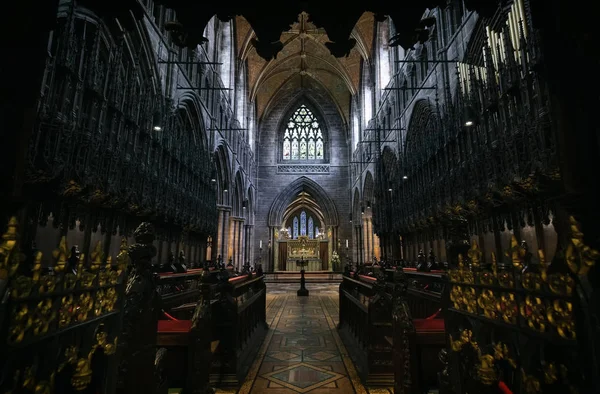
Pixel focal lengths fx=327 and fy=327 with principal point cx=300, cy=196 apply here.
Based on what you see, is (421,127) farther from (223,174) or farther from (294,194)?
(294,194)

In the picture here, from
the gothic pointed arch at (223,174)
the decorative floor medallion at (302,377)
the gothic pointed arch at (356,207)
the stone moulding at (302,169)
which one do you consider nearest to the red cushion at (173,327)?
the decorative floor medallion at (302,377)

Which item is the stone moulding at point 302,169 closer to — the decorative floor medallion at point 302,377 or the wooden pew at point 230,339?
the wooden pew at point 230,339

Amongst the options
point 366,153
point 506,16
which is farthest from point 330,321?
point 366,153

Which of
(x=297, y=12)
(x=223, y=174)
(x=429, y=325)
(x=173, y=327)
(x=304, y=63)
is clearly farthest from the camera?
(x=304, y=63)

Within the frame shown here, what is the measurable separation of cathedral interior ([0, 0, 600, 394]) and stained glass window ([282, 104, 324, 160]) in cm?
1136

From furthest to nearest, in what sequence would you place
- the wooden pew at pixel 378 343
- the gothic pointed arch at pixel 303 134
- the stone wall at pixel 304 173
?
the gothic pointed arch at pixel 303 134
the stone wall at pixel 304 173
the wooden pew at pixel 378 343

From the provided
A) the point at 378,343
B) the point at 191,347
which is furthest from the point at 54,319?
the point at 378,343

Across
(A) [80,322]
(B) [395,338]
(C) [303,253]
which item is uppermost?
(C) [303,253]

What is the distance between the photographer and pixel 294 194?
26422mm

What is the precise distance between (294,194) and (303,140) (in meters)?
4.88

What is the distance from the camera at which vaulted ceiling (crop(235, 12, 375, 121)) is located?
764 inches

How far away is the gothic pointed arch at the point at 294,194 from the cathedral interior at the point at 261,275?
9.93 metres

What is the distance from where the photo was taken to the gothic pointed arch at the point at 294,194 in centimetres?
2589

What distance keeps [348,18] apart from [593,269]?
1.44m
